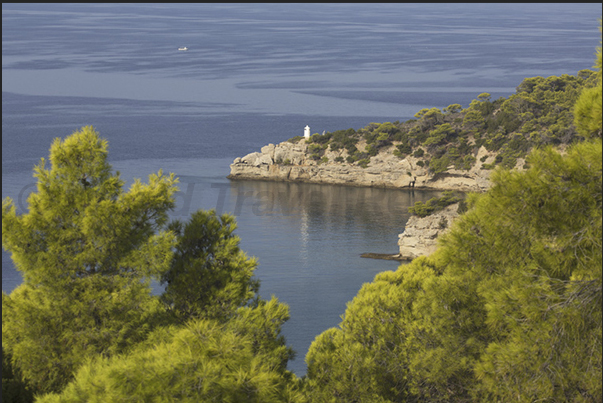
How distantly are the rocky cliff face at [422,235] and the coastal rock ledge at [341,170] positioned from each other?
20.1m

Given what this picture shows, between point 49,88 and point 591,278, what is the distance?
333 feet

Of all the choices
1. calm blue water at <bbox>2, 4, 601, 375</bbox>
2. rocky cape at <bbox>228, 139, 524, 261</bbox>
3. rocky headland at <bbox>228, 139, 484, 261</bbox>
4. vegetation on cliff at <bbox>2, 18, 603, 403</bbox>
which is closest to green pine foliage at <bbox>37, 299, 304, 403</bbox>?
vegetation on cliff at <bbox>2, 18, 603, 403</bbox>

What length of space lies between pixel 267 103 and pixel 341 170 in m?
31.0

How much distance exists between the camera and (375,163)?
222ft

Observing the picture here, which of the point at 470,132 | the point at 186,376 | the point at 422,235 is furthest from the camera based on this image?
the point at 470,132

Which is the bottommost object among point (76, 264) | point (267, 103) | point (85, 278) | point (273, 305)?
point (273, 305)

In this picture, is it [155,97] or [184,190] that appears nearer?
[184,190]

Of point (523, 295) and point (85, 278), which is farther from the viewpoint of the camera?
point (85, 278)

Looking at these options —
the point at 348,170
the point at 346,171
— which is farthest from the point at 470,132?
the point at 346,171

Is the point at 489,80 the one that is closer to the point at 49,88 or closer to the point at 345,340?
the point at 49,88

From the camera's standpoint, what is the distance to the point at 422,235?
44.3m


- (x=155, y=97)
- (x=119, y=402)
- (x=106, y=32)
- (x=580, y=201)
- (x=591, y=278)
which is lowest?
(x=119, y=402)

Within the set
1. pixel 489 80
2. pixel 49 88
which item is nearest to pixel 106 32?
pixel 49 88

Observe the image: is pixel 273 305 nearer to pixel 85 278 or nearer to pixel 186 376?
pixel 85 278
